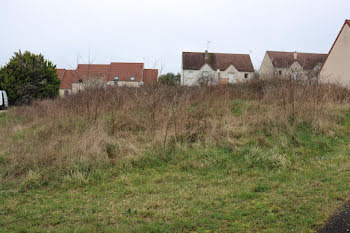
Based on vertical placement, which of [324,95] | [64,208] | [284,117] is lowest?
[64,208]

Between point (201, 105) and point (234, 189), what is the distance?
5.62 meters

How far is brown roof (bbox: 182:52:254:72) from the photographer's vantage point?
44009mm

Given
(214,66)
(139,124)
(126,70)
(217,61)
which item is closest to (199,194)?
(139,124)

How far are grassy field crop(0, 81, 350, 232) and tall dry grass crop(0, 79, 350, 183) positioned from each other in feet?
0.12

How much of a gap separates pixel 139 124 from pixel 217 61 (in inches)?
1487

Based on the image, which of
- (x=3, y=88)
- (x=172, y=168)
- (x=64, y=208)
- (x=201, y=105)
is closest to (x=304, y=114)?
(x=201, y=105)

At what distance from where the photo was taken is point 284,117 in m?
8.69

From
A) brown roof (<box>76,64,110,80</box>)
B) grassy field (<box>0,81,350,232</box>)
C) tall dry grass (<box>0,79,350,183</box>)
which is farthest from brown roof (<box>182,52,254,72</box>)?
grassy field (<box>0,81,350,232</box>)

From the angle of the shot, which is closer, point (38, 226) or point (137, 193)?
point (38, 226)

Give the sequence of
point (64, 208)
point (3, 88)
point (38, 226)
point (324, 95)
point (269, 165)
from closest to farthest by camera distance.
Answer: point (38, 226)
point (64, 208)
point (269, 165)
point (324, 95)
point (3, 88)

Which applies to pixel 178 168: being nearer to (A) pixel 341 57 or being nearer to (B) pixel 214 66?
(A) pixel 341 57

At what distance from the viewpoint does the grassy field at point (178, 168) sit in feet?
12.5

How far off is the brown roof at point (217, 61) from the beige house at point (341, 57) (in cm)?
2115

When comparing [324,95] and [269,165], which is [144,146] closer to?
[269,165]
